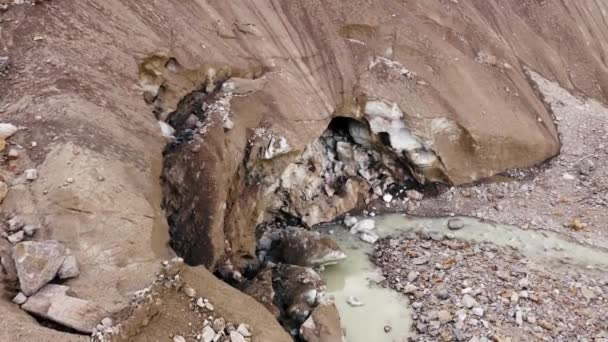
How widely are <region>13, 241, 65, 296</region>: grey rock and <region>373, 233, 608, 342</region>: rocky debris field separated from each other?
6725mm

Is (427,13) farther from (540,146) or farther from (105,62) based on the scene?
(105,62)

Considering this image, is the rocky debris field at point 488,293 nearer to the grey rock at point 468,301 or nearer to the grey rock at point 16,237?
the grey rock at point 468,301

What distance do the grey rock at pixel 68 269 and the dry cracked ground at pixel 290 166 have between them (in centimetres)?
5

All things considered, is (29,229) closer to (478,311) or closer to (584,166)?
(478,311)

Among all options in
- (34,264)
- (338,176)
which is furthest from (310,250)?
(34,264)

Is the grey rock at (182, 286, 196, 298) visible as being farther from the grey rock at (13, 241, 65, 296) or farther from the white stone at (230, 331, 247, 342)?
the grey rock at (13, 241, 65, 296)

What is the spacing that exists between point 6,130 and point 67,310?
3476mm

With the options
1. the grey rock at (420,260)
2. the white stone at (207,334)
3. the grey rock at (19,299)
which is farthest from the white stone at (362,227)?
the grey rock at (19,299)

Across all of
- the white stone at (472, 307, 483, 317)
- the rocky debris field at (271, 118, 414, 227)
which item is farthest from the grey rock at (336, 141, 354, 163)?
the white stone at (472, 307, 483, 317)

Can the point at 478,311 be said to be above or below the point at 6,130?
below

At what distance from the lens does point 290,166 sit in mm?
13781

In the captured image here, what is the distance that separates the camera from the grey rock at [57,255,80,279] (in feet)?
23.7

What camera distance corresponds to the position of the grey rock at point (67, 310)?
6.73 meters

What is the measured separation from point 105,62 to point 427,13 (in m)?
9.55
